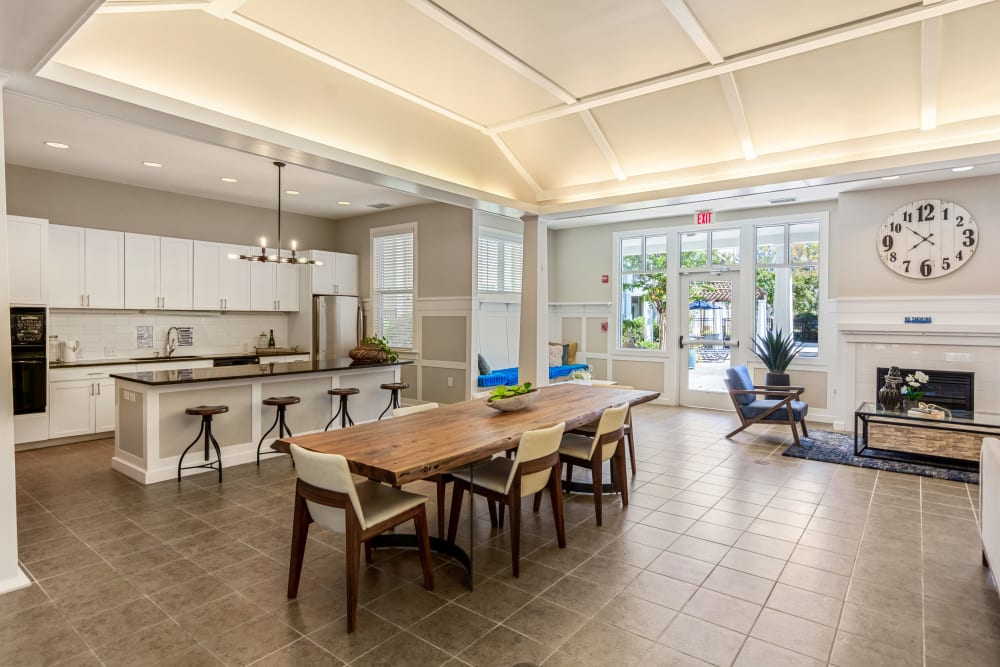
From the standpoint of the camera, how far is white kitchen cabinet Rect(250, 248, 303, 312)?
7.64m

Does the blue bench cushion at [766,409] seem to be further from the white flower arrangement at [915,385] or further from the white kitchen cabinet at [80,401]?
the white kitchen cabinet at [80,401]

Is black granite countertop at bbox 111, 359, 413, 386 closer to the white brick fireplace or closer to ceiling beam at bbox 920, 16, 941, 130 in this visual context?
ceiling beam at bbox 920, 16, 941, 130

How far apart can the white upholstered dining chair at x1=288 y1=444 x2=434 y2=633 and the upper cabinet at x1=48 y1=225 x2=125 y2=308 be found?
16.4 ft

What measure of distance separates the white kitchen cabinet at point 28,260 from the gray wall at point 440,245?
4104 mm

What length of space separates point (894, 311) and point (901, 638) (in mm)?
5067

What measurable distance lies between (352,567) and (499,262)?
20.2 ft

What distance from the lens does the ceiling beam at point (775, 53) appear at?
3340mm

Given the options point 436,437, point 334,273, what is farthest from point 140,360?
point 436,437

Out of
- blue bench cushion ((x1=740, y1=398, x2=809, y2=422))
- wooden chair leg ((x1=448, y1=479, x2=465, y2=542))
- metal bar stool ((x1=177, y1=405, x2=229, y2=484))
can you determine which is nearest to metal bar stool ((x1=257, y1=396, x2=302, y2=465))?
metal bar stool ((x1=177, y1=405, x2=229, y2=484))

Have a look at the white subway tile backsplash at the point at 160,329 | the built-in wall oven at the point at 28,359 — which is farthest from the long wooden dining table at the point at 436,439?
the white subway tile backsplash at the point at 160,329

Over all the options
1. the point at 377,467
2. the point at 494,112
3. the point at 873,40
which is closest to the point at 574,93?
the point at 494,112

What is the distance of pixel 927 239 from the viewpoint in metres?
6.08

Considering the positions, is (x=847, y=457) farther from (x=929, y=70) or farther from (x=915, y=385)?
(x=929, y=70)

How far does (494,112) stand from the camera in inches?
191
